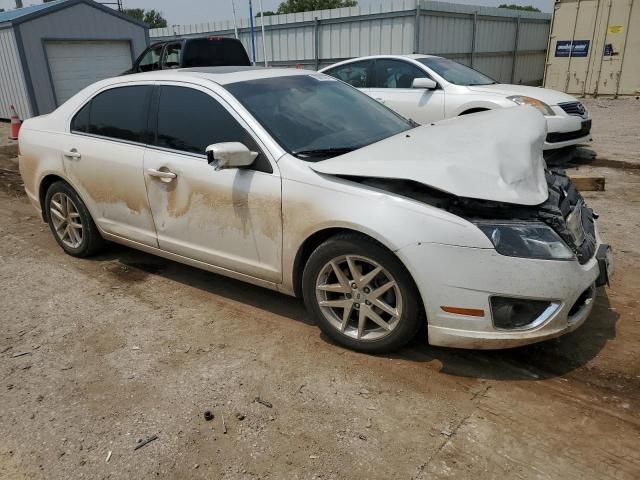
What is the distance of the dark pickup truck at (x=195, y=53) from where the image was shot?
10516mm

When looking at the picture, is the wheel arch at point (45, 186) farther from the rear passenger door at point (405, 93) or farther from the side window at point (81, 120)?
the rear passenger door at point (405, 93)

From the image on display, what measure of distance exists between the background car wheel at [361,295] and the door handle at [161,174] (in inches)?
48.8

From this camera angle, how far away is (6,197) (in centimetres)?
732

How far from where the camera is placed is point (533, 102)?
7.27m

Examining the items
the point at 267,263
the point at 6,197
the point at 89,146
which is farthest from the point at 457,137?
the point at 6,197

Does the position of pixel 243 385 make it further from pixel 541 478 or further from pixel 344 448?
pixel 541 478

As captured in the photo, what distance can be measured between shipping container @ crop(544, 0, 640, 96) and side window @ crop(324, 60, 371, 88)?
1084 centimetres

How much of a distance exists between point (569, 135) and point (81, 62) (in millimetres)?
13618

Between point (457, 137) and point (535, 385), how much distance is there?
156 cm

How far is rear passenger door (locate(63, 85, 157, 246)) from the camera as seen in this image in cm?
397

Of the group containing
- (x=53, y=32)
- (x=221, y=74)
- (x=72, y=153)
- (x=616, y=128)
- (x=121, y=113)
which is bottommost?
(x=616, y=128)

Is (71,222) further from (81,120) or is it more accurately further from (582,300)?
(582,300)

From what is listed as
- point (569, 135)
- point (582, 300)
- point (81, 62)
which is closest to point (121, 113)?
point (582, 300)

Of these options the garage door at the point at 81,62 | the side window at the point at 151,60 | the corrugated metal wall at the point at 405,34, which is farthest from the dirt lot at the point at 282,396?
the garage door at the point at 81,62
